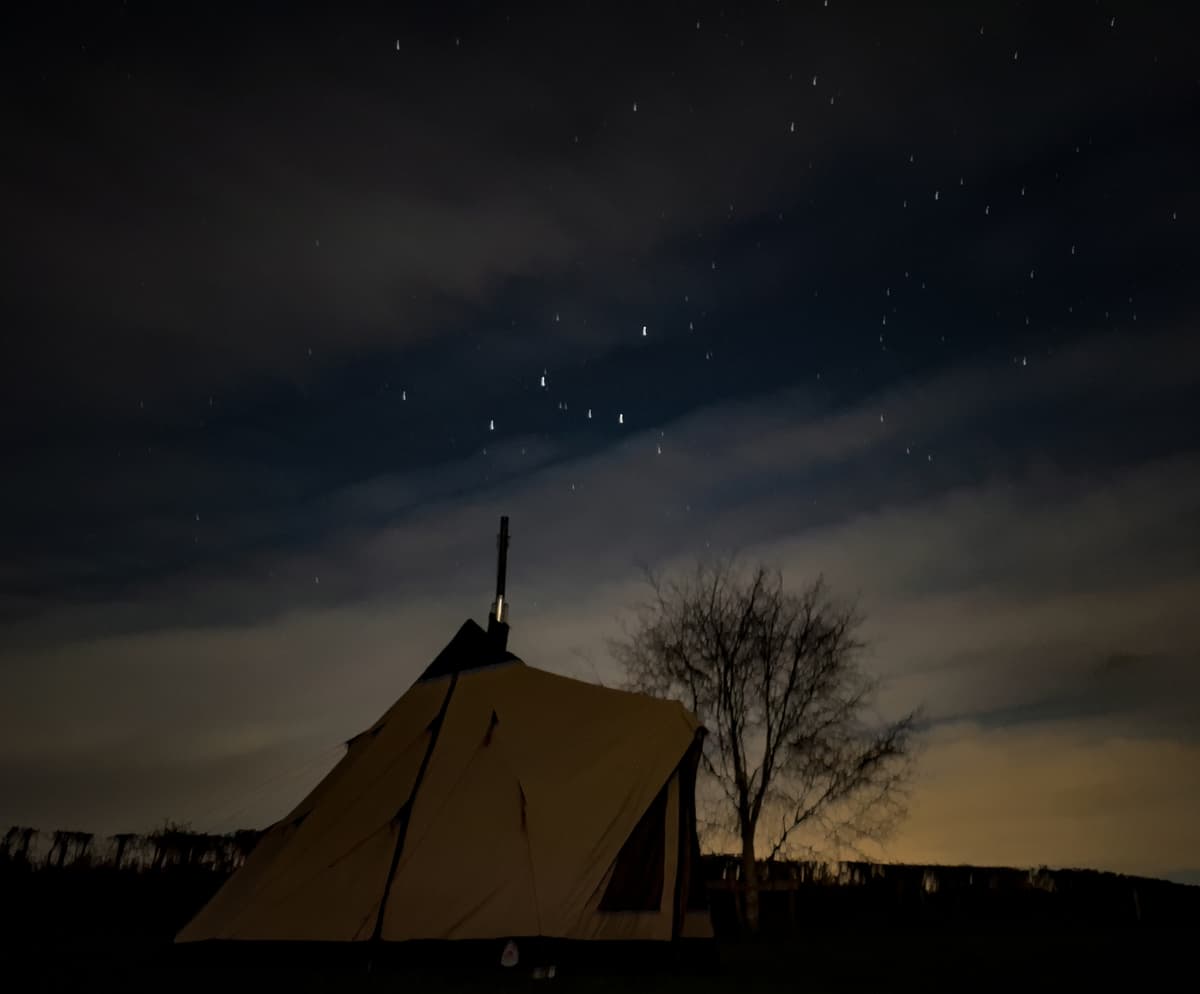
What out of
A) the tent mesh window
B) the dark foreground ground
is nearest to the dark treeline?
the dark foreground ground

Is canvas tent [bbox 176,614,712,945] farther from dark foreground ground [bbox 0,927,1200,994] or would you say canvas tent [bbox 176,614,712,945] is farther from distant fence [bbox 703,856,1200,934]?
distant fence [bbox 703,856,1200,934]

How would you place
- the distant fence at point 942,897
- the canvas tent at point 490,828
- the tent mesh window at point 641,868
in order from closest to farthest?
the canvas tent at point 490,828, the tent mesh window at point 641,868, the distant fence at point 942,897

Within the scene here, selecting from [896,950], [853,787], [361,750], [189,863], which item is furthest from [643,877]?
[853,787]

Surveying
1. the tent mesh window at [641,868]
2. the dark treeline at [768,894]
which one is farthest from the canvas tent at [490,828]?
the dark treeline at [768,894]

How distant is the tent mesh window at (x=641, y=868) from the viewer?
352 inches

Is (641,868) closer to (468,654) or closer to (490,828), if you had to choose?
(490,828)

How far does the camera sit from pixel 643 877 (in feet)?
30.1

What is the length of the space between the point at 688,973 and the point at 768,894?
42.0ft

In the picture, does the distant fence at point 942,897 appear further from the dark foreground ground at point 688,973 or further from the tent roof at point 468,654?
the tent roof at point 468,654

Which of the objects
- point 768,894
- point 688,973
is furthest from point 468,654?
point 768,894

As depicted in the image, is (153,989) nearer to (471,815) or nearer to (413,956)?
(413,956)

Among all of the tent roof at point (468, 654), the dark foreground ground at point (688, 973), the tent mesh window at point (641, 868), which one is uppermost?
the tent roof at point (468, 654)

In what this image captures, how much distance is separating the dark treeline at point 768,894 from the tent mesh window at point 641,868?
22.6 ft

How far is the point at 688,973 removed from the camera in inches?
367
